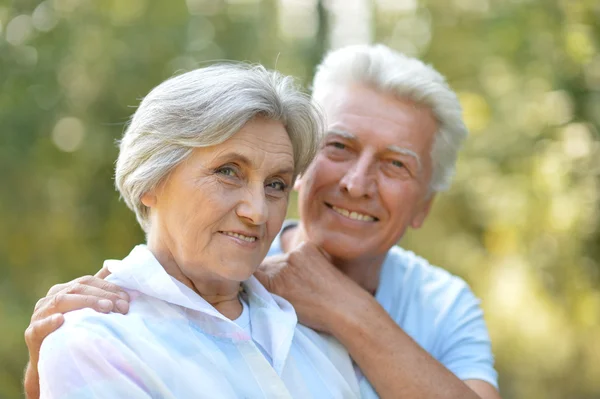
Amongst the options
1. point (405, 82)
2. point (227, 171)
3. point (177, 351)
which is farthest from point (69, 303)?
point (405, 82)

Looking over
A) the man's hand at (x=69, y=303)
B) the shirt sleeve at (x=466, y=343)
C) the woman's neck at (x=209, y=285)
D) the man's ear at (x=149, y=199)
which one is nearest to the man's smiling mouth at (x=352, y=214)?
the shirt sleeve at (x=466, y=343)

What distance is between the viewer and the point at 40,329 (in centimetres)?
188

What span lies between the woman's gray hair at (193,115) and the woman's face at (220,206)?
0.04m

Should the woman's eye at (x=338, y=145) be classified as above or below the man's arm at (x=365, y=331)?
above

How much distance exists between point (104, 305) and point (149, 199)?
13.4 inches

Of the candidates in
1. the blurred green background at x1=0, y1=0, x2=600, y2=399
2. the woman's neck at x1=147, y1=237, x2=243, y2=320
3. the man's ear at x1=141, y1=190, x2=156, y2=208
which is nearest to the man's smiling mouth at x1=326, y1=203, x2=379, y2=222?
the woman's neck at x1=147, y1=237, x2=243, y2=320

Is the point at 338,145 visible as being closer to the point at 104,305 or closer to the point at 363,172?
the point at 363,172

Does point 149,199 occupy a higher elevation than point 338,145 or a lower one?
lower

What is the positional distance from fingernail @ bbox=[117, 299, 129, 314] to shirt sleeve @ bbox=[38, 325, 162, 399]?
111 mm

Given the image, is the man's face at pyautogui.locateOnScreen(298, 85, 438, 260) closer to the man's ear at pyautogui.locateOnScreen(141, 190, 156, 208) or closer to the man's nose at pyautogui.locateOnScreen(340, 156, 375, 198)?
the man's nose at pyautogui.locateOnScreen(340, 156, 375, 198)

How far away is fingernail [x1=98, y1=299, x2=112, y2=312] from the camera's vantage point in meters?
1.89

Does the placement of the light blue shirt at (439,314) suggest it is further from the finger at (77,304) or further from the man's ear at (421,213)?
the finger at (77,304)

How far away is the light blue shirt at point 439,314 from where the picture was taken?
8.86 ft

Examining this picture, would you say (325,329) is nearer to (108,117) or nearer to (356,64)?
(356,64)
